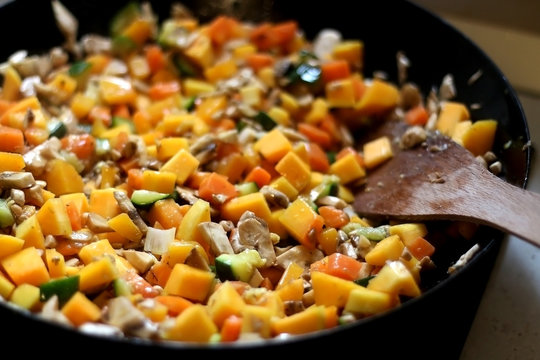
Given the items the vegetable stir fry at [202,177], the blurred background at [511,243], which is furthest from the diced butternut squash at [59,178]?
the blurred background at [511,243]

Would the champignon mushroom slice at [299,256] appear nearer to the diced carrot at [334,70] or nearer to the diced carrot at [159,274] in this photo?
the diced carrot at [159,274]

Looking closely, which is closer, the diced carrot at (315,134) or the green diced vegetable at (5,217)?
the green diced vegetable at (5,217)

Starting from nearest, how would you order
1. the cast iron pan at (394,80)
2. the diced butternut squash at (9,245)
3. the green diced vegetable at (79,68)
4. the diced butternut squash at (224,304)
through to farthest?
1. the cast iron pan at (394,80)
2. the diced butternut squash at (224,304)
3. the diced butternut squash at (9,245)
4. the green diced vegetable at (79,68)

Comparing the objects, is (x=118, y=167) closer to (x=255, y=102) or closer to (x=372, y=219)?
(x=255, y=102)

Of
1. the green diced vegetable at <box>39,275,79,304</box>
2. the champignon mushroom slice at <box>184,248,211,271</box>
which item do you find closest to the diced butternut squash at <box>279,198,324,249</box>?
the champignon mushroom slice at <box>184,248,211,271</box>

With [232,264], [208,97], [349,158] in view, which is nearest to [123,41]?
[208,97]

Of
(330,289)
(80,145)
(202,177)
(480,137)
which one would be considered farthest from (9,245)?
(480,137)

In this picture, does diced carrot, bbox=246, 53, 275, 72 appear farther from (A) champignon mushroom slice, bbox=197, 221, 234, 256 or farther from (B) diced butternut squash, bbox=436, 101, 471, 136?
(A) champignon mushroom slice, bbox=197, 221, 234, 256
